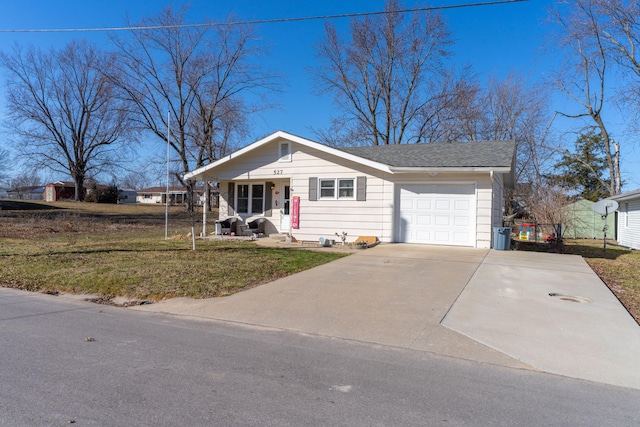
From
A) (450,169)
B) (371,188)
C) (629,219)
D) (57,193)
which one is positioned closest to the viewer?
(450,169)

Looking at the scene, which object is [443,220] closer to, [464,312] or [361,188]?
[361,188]

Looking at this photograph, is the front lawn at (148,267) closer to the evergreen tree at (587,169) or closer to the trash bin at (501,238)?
the trash bin at (501,238)

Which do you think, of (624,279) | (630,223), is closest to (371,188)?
(624,279)

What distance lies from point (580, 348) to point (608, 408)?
1.53 meters

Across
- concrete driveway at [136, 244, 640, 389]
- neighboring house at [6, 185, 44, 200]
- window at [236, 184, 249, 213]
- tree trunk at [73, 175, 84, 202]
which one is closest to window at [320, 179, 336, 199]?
window at [236, 184, 249, 213]

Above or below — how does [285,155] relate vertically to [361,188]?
above

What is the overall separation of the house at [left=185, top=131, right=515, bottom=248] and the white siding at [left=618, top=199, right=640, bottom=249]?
9724 mm

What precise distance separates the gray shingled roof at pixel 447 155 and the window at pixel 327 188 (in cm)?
162

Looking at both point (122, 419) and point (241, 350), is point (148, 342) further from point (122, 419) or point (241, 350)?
point (122, 419)

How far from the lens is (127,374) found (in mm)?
3848

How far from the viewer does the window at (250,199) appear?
17.2 meters

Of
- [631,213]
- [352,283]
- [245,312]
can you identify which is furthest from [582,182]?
[245,312]

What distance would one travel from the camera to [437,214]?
1386cm

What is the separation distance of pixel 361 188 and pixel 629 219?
1811 centimetres
